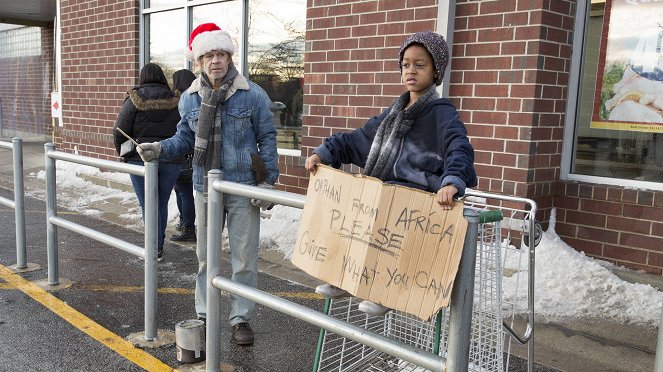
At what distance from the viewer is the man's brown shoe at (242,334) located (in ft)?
12.9

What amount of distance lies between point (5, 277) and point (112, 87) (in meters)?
5.41

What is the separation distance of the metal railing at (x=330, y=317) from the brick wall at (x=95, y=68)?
709 centimetres

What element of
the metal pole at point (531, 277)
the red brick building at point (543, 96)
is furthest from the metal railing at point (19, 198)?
the metal pole at point (531, 277)

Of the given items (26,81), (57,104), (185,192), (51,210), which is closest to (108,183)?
(57,104)

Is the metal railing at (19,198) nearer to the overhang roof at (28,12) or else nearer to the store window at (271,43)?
the store window at (271,43)

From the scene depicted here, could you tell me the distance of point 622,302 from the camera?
177 inches

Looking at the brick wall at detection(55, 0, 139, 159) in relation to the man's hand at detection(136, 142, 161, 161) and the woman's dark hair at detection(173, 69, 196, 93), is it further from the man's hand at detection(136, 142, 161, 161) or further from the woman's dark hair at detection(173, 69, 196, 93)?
the man's hand at detection(136, 142, 161, 161)

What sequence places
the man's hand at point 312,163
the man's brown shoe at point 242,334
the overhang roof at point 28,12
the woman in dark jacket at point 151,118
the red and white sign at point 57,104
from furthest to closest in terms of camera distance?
the overhang roof at point 28,12 < the red and white sign at point 57,104 < the woman in dark jacket at point 151,118 < the man's brown shoe at point 242,334 < the man's hand at point 312,163

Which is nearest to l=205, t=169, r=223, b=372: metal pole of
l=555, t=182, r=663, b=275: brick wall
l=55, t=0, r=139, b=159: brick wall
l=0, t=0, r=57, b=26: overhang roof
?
l=555, t=182, r=663, b=275: brick wall

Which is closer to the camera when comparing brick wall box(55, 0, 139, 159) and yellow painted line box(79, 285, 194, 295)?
yellow painted line box(79, 285, 194, 295)

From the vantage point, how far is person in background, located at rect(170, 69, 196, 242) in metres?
6.33

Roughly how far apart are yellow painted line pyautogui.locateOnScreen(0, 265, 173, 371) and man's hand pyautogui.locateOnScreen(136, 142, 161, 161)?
118 cm

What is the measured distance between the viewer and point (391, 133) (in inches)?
114

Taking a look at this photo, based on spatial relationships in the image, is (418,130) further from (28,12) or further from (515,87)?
(28,12)
